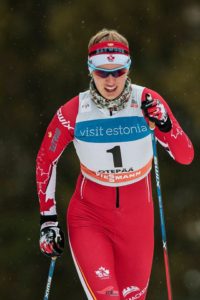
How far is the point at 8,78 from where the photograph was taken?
1084 cm

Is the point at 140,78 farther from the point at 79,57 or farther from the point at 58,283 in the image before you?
the point at 58,283

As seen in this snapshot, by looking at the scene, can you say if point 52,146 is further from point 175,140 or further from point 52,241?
point 175,140

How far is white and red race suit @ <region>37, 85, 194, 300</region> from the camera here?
5188 mm

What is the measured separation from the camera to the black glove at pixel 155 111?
16.4 ft

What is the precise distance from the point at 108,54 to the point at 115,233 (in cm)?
106

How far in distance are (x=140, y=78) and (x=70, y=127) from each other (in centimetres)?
568

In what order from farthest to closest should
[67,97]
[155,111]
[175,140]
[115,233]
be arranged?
[67,97], [115,233], [175,140], [155,111]

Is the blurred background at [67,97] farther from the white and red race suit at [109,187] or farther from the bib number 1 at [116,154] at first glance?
the bib number 1 at [116,154]

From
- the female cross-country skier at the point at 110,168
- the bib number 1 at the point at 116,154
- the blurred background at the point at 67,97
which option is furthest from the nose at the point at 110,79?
the blurred background at the point at 67,97

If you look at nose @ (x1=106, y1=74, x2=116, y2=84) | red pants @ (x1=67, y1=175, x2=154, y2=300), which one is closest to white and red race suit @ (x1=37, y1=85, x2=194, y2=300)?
red pants @ (x1=67, y1=175, x2=154, y2=300)

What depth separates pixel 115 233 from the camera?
5.30 meters

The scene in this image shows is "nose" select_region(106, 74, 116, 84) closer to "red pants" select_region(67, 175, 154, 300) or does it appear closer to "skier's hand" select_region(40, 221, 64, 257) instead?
"red pants" select_region(67, 175, 154, 300)

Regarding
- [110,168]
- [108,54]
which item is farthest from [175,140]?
[108,54]

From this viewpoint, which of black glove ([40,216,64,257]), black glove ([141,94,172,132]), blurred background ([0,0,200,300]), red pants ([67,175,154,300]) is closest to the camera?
black glove ([141,94,172,132])
